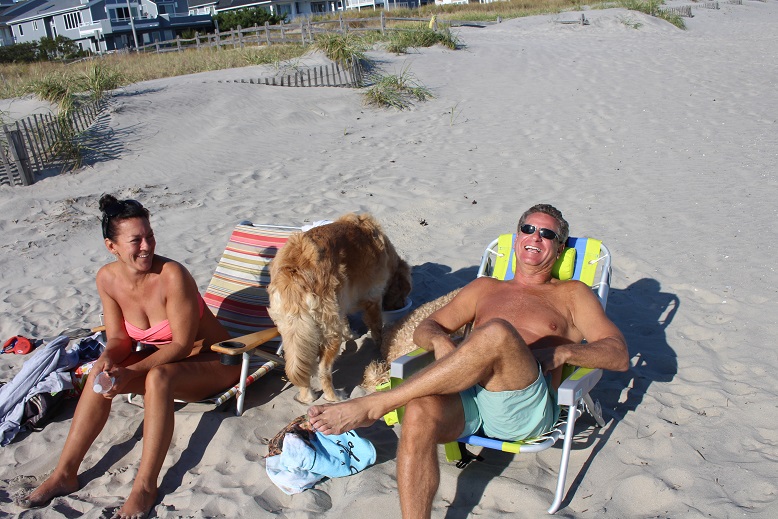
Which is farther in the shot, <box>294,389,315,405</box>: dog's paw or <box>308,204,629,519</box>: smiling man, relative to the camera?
<box>294,389,315,405</box>: dog's paw

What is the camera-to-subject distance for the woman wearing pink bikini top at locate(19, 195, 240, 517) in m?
3.00

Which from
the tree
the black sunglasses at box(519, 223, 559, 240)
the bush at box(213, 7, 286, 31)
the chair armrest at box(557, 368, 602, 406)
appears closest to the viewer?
the chair armrest at box(557, 368, 602, 406)

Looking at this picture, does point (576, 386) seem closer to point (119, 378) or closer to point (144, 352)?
point (119, 378)

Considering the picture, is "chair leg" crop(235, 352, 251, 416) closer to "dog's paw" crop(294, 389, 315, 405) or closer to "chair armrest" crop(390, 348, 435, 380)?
"dog's paw" crop(294, 389, 315, 405)

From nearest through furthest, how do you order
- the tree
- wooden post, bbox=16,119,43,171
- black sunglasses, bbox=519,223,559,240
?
black sunglasses, bbox=519,223,559,240, wooden post, bbox=16,119,43,171, the tree

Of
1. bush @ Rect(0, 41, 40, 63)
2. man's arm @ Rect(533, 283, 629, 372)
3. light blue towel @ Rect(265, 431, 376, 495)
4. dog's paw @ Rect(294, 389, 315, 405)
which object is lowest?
dog's paw @ Rect(294, 389, 315, 405)

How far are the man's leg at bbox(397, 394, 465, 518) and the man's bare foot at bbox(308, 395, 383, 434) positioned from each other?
15 cm

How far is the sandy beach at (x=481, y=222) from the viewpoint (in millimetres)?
2914

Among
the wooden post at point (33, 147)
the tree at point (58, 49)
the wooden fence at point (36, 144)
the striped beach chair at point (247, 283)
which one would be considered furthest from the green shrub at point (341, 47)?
the tree at point (58, 49)

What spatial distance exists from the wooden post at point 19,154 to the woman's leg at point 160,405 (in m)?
6.55

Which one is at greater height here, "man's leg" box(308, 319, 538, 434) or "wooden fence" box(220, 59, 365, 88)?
A: "wooden fence" box(220, 59, 365, 88)

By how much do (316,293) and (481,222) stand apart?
10.5 feet

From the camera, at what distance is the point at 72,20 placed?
172ft

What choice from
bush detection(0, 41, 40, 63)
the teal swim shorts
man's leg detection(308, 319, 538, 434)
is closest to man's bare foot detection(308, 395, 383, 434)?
man's leg detection(308, 319, 538, 434)
